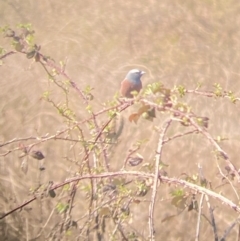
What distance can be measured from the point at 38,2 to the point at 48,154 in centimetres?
94

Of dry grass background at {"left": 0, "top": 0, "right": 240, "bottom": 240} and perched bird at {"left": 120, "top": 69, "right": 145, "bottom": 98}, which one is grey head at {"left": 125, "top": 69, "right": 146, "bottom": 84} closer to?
perched bird at {"left": 120, "top": 69, "right": 145, "bottom": 98}

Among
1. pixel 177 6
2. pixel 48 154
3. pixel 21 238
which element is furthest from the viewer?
pixel 177 6

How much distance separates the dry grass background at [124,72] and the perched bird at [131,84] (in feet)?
0.71

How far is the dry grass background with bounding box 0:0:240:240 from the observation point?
1.81 meters

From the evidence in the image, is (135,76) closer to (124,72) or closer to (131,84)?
(131,84)

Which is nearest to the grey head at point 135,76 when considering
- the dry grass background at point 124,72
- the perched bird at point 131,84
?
the perched bird at point 131,84

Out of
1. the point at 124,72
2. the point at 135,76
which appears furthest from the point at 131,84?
the point at 124,72

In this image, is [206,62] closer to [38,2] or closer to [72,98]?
[72,98]

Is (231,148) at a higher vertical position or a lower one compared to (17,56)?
lower

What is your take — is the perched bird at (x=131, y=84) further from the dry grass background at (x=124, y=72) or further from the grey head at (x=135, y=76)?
the dry grass background at (x=124, y=72)

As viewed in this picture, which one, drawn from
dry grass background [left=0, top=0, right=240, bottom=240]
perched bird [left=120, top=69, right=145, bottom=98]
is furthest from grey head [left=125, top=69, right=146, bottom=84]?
dry grass background [left=0, top=0, right=240, bottom=240]

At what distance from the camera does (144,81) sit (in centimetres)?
206

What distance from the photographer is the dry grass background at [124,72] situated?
181 cm

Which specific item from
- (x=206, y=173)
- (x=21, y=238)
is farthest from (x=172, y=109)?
(x=21, y=238)
